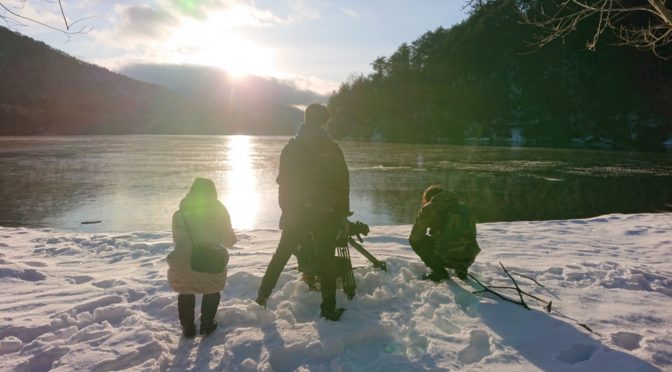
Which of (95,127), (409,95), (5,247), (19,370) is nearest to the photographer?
(19,370)

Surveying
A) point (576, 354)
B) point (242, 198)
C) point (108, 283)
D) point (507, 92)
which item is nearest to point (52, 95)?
point (507, 92)

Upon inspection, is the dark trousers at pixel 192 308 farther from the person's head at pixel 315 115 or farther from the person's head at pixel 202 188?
the person's head at pixel 315 115

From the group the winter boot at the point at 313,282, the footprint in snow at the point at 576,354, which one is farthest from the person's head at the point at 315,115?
the footprint in snow at the point at 576,354

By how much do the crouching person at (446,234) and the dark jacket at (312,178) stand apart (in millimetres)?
1501

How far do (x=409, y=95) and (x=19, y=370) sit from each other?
4805 inches

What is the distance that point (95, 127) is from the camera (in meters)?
167

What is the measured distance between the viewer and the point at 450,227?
515 cm

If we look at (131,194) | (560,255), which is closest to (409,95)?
(131,194)

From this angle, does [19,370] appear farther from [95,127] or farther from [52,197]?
[95,127]

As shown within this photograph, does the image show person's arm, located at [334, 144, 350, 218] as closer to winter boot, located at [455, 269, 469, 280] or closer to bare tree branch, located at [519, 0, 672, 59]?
winter boot, located at [455, 269, 469, 280]

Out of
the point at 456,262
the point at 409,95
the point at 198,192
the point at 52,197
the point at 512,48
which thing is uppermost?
the point at 512,48

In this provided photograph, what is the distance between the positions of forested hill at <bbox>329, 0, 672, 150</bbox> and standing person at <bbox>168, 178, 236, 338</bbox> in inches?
2851

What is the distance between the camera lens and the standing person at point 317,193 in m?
4.15

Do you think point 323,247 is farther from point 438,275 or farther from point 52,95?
point 52,95
